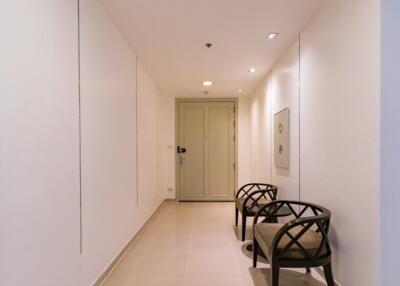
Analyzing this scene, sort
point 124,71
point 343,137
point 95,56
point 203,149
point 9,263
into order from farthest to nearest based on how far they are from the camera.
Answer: point 203,149
point 124,71
point 95,56
point 343,137
point 9,263

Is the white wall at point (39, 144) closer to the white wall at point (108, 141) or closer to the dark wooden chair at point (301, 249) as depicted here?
the white wall at point (108, 141)

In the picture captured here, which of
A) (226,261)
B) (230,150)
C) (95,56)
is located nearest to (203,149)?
(230,150)

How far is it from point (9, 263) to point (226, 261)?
212cm

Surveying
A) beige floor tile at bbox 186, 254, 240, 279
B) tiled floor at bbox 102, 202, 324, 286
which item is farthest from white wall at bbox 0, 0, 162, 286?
beige floor tile at bbox 186, 254, 240, 279

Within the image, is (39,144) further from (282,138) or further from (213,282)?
(282,138)

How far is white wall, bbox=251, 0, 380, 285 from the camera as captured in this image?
170cm

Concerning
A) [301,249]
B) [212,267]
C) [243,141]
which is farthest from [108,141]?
[243,141]

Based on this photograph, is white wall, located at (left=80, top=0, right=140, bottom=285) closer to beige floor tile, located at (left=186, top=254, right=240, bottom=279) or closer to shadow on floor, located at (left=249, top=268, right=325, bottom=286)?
beige floor tile, located at (left=186, top=254, right=240, bottom=279)

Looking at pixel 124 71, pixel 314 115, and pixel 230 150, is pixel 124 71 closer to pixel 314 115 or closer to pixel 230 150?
pixel 314 115

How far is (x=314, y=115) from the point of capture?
8.41ft

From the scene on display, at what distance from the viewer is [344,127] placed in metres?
2.03

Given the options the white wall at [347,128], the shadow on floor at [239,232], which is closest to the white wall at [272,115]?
the white wall at [347,128]

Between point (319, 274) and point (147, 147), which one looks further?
point (147, 147)

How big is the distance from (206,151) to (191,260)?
3.59 m
